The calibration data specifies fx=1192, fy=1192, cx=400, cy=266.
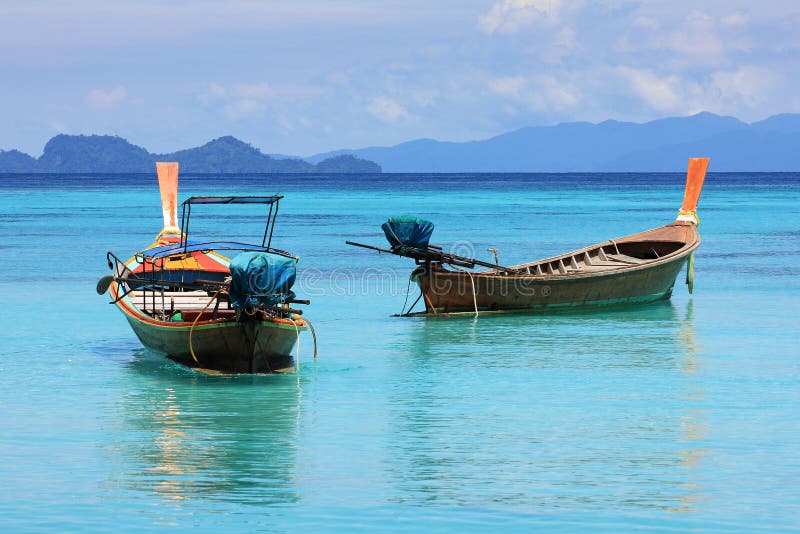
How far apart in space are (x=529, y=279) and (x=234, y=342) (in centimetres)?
962

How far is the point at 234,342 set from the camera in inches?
727

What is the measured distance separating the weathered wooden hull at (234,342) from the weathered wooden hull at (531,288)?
7087 millimetres

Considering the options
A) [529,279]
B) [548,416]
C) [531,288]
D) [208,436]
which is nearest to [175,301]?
[208,436]

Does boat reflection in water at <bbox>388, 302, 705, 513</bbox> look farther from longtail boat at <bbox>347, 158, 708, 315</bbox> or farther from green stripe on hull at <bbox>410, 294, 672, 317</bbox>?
longtail boat at <bbox>347, 158, 708, 315</bbox>

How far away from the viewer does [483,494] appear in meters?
12.7

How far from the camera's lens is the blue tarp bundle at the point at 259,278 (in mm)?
17422

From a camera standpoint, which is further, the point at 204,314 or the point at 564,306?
the point at 564,306

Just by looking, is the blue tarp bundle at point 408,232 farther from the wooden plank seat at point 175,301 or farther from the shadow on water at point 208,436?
the shadow on water at point 208,436

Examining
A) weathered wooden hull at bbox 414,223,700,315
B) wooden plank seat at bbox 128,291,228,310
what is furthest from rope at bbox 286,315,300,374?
weathered wooden hull at bbox 414,223,700,315

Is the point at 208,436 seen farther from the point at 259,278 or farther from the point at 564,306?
the point at 564,306

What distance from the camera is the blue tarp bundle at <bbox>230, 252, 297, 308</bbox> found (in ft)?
57.2

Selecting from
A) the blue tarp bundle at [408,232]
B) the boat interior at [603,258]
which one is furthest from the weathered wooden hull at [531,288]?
the blue tarp bundle at [408,232]

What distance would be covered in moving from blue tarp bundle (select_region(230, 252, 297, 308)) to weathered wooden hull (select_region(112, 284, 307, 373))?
1.87ft

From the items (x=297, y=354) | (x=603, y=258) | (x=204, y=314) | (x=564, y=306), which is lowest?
(x=297, y=354)
